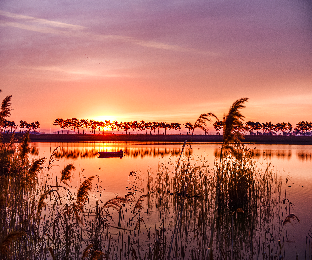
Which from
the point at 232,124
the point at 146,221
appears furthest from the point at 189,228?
the point at 232,124

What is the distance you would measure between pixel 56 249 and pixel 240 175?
30.1ft

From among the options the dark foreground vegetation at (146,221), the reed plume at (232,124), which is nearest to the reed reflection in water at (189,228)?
the dark foreground vegetation at (146,221)

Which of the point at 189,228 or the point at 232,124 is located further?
the point at 189,228

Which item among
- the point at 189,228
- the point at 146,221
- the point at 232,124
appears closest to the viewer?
the point at 232,124

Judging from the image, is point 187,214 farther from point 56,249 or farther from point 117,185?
point 117,185

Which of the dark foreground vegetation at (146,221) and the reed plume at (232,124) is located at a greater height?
the reed plume at (232,124)

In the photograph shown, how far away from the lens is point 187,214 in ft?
47.3

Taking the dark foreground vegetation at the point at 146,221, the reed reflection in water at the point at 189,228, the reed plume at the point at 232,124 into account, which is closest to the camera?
the reed plume at the point at 232,124

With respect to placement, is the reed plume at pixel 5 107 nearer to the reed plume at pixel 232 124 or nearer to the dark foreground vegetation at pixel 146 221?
the dark foreground vegetation at pixel 146 221

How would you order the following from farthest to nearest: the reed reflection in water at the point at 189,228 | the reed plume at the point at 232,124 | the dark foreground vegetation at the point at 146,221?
the reed reflection in water at the point at 189,228, the dark foreground vegetation at the point at 146,221, the reed plume at the point at 232,124

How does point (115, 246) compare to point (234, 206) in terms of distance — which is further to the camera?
point (234, 206)

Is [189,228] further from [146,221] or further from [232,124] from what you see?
[232,124]

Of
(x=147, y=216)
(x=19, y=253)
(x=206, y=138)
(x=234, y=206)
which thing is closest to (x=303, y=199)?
(x=234, y=206)

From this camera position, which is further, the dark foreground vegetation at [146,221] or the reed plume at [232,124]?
the dark foreground vegetation at [146,221]
